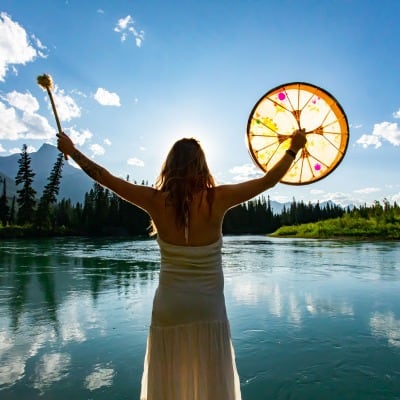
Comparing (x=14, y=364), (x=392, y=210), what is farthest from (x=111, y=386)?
(x=392, y=210)

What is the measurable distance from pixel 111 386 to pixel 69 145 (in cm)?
225

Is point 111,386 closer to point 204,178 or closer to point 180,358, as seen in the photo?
point 180,358

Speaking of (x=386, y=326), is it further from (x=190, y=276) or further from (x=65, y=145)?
(x=65, y=145)

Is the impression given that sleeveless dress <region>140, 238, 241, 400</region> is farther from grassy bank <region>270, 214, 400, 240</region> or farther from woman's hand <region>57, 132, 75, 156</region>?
grassy bank <region>270, 214, 400, 240</region>

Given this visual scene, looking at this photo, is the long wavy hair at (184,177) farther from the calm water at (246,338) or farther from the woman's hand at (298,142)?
the calm water at (246,338)

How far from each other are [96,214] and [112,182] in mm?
66066

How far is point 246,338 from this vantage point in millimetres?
4535

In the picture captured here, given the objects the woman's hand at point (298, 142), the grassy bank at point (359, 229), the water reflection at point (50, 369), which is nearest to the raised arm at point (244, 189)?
the woman's hand at point (298, 142)

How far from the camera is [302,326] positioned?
5.04m

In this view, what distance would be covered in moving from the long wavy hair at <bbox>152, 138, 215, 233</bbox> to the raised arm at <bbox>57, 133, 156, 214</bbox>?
77 millimetres

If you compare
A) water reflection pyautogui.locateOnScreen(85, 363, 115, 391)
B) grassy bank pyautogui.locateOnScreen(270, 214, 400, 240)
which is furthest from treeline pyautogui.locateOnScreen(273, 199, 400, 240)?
water reflection pyautogui.locateOnScreen(85, 363, 115, 391)

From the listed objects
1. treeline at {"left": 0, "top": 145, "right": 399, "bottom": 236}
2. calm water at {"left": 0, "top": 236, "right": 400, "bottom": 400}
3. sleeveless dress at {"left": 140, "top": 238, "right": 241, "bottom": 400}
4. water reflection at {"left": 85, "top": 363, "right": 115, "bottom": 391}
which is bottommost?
water reflection at {"left": 85, "top": 363, "right": 115, "bottom": 391}

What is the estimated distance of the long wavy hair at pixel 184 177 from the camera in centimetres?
166

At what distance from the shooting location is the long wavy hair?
166cm
